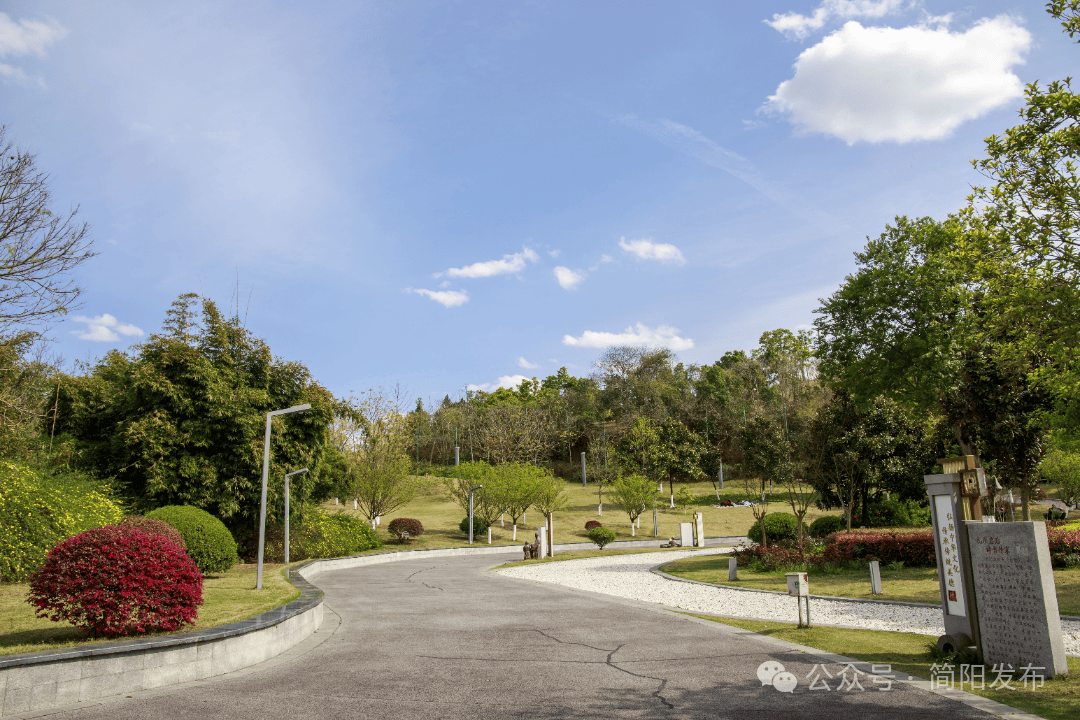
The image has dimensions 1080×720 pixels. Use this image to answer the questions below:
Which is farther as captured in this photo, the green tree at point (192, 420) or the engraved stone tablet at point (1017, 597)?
the green tree at point (192, 420)

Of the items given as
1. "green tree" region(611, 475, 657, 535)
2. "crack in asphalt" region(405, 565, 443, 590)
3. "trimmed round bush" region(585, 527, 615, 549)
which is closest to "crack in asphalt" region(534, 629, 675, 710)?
"crack in asphalt" region(405, 565, 443, 590)

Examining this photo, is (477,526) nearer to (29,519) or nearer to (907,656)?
(29,519)

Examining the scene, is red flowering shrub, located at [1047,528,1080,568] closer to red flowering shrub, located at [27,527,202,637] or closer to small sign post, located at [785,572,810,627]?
small sign post, located at [785,572,810,627]

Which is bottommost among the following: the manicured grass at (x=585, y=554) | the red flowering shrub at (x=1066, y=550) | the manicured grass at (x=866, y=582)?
the manicured grass at (x=585, y=554)

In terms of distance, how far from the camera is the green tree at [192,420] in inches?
971

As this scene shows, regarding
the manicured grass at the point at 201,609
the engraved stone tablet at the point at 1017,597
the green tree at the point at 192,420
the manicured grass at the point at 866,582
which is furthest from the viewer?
the green tree at the point at 192,420

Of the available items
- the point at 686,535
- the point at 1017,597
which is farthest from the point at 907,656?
the point at 686,535

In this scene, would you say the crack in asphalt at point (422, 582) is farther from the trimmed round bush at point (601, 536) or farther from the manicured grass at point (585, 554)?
the trimmed round bush at point (601, 536)

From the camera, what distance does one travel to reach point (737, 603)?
49.7 feet

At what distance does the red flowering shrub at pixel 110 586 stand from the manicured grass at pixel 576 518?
101 ft

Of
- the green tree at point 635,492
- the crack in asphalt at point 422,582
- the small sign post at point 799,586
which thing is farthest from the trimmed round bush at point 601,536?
the small sign post at point 799,586

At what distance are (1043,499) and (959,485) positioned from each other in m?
53.5

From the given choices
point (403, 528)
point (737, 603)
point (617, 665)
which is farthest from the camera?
point (403, 528)

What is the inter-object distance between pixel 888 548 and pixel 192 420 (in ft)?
83.2
